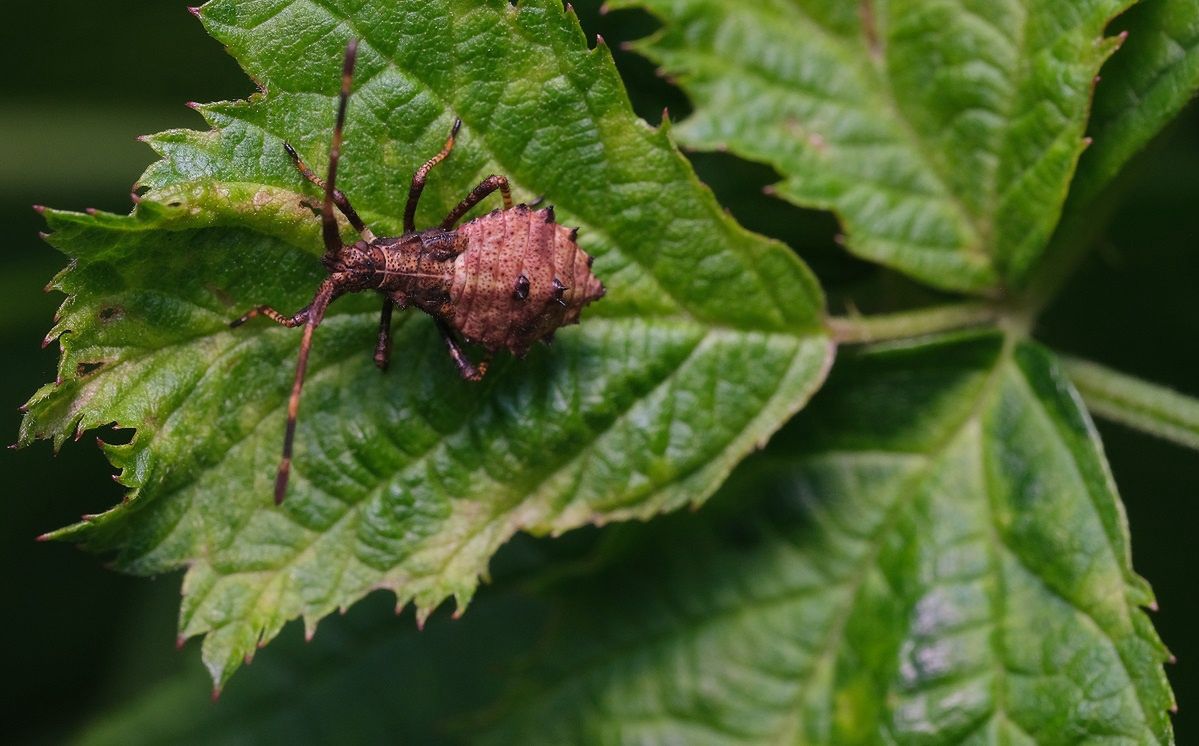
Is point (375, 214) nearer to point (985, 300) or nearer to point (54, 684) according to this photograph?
point (985, 300)

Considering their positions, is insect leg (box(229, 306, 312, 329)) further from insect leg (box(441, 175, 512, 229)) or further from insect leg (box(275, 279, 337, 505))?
insect leg (box(441, 175, 512, 229))

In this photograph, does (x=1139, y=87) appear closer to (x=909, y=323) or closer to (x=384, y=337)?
(x=909, y=323)

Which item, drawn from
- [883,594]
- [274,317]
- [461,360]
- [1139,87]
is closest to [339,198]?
[274,317]

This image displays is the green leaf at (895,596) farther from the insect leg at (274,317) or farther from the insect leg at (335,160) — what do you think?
the insect leg at (335,160)

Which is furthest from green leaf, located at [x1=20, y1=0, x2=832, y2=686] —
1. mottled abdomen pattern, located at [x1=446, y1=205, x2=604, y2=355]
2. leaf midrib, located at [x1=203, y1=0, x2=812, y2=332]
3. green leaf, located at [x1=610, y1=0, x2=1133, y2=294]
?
green leaf, located at [x1=610, y1=0, x2=1133, y2=294]

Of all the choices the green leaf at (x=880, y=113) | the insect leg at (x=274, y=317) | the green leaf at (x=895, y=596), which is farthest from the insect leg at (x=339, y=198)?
the green leaf at (x=895, y=596)
